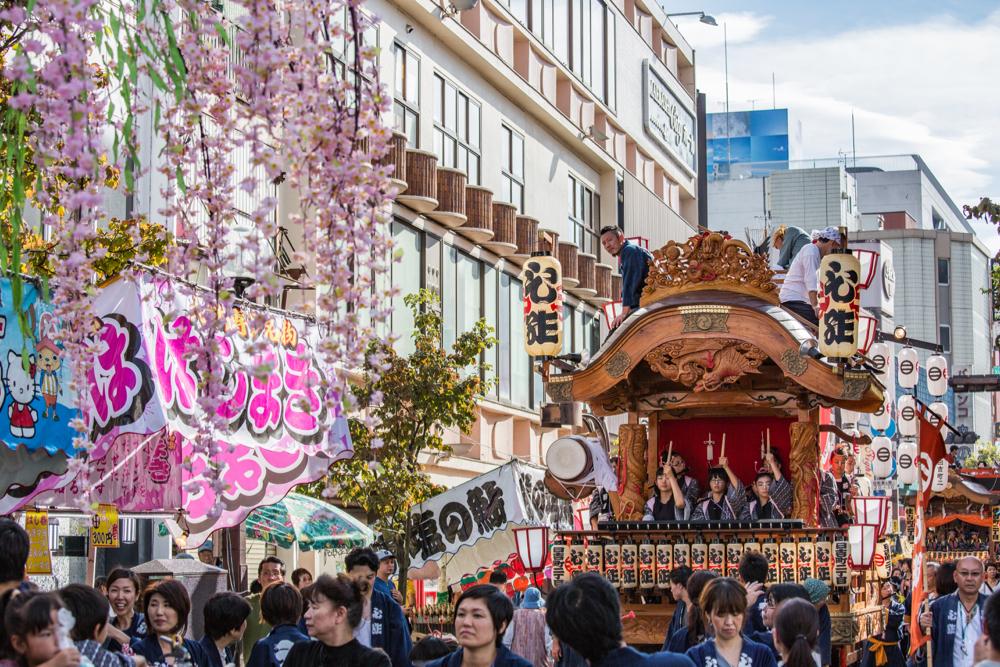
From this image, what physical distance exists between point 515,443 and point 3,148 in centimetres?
2817

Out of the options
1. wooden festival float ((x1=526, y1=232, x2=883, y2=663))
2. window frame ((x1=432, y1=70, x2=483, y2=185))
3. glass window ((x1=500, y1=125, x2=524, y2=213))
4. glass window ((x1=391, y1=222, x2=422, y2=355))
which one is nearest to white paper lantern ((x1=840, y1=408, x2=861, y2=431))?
glass window ((x1=500, y1=125, x2=524, y2=213))

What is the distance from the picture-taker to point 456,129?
31.5 meters

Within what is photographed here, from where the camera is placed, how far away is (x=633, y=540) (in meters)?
15.3

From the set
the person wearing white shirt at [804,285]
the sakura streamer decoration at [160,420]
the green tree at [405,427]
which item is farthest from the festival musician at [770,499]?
the green tree at [405,427]

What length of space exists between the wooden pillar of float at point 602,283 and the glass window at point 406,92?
1104 cm

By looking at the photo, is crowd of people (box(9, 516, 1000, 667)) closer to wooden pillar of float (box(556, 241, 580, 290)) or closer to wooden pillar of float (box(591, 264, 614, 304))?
wooden pillar of float (box(556, 241, 580, 290))

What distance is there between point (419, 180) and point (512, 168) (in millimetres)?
6758

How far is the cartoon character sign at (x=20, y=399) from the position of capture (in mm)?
10562

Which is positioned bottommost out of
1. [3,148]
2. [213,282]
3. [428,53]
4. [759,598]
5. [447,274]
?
[759,598]

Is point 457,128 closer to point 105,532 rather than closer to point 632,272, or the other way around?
point 632,272

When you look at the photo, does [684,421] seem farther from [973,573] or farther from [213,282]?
[213,282]

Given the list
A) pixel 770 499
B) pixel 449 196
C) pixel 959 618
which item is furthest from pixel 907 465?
pixel 959 618

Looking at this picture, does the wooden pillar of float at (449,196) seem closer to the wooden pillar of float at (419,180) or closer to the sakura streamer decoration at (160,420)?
the wooden pillar of float at (419,180)

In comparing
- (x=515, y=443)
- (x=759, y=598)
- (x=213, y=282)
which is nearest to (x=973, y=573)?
(x=759, y=598)
